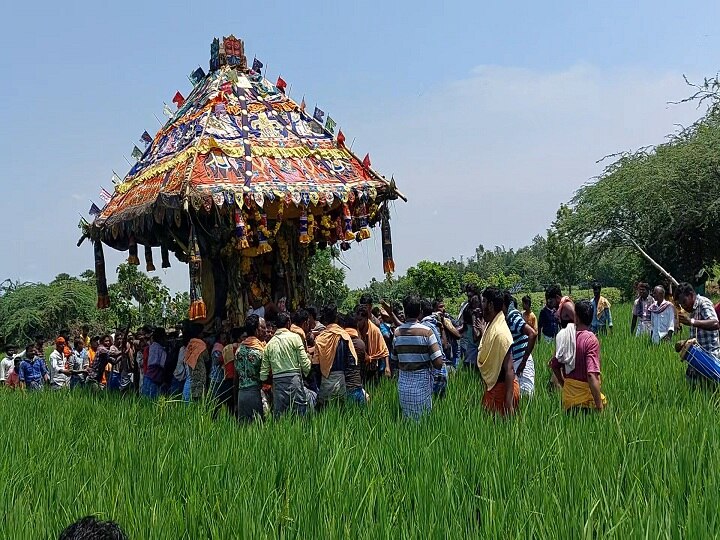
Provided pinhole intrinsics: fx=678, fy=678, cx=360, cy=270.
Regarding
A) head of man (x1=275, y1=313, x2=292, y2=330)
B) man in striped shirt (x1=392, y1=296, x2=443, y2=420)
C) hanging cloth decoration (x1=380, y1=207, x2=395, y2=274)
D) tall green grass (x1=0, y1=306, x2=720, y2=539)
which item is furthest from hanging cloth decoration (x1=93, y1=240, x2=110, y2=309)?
man in striped shirt (x1=392, y1=296, x2=443, y2=420)

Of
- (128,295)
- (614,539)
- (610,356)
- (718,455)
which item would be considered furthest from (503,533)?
(128,295)

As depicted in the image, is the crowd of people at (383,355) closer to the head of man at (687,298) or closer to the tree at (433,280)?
the head of man at (687,298)

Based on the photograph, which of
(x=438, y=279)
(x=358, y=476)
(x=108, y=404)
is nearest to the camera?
(x=358, y=476)

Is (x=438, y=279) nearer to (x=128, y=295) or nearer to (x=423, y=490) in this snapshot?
(x=128, y=295)

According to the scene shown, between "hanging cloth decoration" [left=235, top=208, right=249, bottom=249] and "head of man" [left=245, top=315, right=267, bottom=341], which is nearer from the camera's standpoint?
"head of man" [left=245, top=315, right=267, bottom=341]

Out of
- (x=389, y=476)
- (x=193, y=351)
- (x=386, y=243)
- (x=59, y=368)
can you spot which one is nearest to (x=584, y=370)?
(x=389, y=476)

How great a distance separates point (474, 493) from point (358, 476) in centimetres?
62

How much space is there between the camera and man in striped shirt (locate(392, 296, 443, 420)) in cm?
514

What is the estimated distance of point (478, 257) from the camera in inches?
3241

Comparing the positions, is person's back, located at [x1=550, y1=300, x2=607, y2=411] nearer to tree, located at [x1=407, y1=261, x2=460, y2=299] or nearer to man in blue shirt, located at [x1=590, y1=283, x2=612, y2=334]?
man in blue shirt, located at [x1=590, y1=283, x2=612, y2=334]

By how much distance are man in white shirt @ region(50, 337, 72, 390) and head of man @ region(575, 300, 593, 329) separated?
896cm

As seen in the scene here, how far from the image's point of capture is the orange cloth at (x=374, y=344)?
6859 mm

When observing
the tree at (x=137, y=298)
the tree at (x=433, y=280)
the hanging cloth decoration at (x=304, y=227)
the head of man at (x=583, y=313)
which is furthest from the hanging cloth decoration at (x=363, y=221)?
the tree at (x=433, y=280)

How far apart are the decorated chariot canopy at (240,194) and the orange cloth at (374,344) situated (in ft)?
6.41
